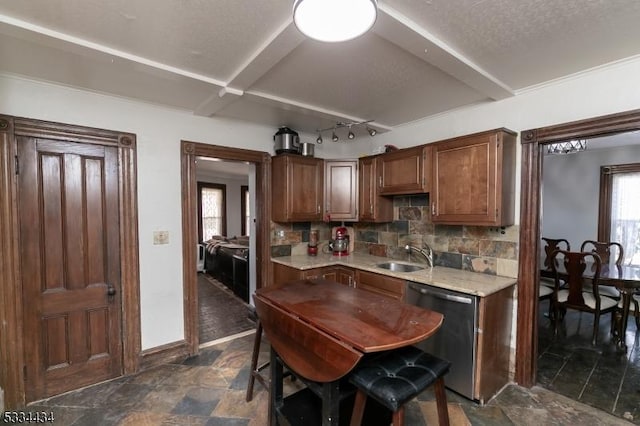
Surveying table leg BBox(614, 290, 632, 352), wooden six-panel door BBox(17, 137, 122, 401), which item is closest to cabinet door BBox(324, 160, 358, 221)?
wooden six-panel door BBox(17, 137, 122, 401)

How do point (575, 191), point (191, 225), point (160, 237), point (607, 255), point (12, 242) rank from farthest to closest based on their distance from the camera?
point (575, 191), point (607, 255), point (191, 225), point (160, 237), point (12, 242)

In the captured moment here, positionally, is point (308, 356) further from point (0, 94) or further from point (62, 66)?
point (0, 94)

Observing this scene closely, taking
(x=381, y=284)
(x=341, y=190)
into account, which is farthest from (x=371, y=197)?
(x=381, y=284)

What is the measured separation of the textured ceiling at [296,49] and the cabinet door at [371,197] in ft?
3.03

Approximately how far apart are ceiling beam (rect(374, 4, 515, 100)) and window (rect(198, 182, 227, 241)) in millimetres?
6626

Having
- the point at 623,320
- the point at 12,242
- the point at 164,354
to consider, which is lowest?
the point at 164,354

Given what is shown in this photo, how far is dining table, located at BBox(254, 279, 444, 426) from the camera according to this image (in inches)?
51.3

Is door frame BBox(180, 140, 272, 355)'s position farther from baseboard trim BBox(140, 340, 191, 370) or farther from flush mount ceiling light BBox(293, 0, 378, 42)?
flush mount ceiling light BBox(293, 0, 378, 42)

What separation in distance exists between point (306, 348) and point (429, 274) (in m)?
1.52

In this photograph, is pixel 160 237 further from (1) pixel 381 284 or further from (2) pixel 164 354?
(1) pixel 381 284

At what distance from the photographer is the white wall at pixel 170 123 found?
2047 millimetres

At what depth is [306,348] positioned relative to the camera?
1.46 meters

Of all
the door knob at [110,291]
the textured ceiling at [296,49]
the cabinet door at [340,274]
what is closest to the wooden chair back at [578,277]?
the textured ceiling at [296,49]

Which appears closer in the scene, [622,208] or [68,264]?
[68,264]
